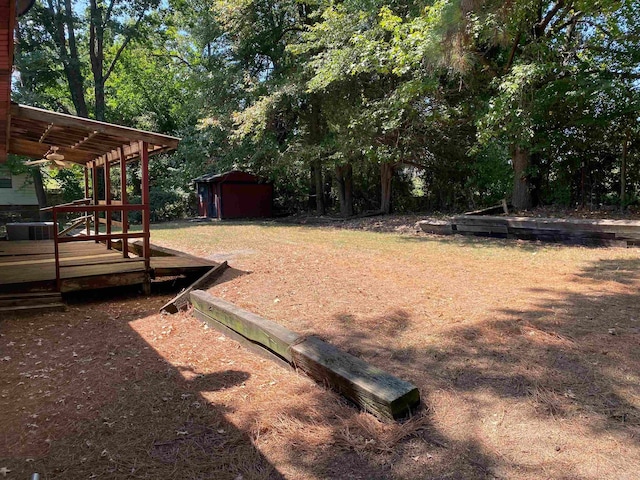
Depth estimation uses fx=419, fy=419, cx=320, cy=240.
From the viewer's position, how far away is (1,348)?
4.04 metres

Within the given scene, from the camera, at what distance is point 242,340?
4.04 m

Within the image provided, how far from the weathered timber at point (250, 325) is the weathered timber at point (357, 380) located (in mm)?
171

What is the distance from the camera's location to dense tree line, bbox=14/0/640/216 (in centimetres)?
989

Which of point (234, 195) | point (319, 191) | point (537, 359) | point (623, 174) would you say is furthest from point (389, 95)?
point (537, 359)

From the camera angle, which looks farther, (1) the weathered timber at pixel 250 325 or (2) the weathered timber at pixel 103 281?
(2) the weathered timber at pixel 103 281

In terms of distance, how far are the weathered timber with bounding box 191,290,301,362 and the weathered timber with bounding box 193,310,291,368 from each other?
30mm

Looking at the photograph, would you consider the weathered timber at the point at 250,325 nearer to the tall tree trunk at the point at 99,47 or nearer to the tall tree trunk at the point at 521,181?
the tall tree trunk at the point at 521,181

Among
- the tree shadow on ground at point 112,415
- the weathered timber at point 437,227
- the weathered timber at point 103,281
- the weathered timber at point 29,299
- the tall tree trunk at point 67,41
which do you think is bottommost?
the tree shadow on ground at point 112,415

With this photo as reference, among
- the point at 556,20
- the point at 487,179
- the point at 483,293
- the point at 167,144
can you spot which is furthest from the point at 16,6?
the point at 487,179

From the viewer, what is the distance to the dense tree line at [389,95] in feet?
32.4

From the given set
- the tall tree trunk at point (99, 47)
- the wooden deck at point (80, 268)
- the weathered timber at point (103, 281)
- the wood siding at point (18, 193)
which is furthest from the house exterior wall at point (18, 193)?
the weathered timber at point (103, 281)

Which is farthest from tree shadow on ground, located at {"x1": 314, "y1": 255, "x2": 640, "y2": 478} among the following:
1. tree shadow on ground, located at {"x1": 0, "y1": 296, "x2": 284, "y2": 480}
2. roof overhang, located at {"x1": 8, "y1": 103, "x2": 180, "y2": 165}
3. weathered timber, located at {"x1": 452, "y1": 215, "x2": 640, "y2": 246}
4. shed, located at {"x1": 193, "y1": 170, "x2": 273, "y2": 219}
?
shed, located at {"x1": 193, "y1": 170, "x2": 273, "y2": 219}

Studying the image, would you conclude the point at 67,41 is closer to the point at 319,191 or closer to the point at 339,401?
the point at 319,191

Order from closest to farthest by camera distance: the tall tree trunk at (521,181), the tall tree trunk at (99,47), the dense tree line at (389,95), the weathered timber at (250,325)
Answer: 1. the weathered timber at (250,325)
2. the dense tree line at (389,95)
3. the tall tree trunk at (521,181)
4. the tall tree trunk at (99,47)
